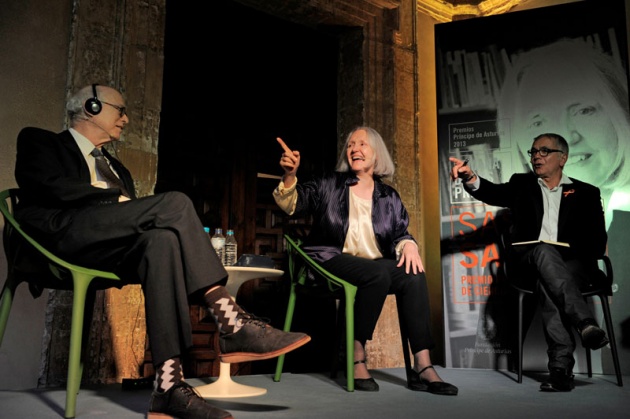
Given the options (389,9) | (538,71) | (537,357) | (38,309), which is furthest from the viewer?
(389,9)

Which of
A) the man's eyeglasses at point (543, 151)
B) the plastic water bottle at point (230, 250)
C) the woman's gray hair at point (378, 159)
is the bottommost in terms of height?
the plastic water bottle at point (230, 250)

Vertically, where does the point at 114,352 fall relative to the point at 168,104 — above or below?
below

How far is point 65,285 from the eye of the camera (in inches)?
92.1

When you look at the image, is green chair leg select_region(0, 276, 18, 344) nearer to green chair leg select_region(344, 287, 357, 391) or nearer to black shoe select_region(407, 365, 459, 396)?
green chair leg select_region(344, 287, 357, 391)

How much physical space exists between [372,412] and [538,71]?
9.82 ft

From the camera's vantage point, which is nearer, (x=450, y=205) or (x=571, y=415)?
(x=571, y=415)

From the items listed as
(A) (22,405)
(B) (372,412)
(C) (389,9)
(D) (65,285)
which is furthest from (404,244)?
(C) (389,9)

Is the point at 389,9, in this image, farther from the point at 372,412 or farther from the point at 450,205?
the point at 372,412

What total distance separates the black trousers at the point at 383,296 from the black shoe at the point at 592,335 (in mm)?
737

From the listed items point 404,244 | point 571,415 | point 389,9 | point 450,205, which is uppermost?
point 389,9

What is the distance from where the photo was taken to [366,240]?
3.23 metres

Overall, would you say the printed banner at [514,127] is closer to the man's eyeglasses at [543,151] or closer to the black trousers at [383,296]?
the man's eyeglasses at [543,151]

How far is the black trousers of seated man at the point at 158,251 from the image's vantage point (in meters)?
1.97

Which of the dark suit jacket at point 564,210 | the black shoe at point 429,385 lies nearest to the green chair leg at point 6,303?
the black shoe at point 429,385
